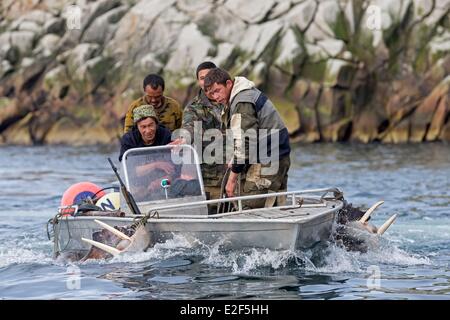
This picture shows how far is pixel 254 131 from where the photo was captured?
40.9ft

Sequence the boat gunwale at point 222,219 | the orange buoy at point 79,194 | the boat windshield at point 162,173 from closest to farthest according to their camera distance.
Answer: the boat gunwale at point 222,219 < the boat windshield at point 162,173 < the orange buoy at point 79,194

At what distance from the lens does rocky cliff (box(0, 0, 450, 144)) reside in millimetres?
37875

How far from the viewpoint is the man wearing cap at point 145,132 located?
45.7ft

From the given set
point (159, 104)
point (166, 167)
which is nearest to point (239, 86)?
point (166, 167)

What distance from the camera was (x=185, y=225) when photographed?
12234 mm

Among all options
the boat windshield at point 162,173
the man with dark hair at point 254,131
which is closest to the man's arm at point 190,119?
the boat windshield at point 162,173

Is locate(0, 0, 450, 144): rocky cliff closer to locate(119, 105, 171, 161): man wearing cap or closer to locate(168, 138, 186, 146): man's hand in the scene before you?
locate(119, 105, 171, 161): man wearing cap

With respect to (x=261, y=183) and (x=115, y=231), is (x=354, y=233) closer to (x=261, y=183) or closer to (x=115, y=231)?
(x=261, y=183)

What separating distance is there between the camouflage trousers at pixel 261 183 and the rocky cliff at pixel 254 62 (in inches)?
978

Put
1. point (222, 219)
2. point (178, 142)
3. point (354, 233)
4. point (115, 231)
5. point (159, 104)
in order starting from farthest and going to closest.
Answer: point (159, 104), point (178, 142), point (354, 233), point (115, 231), point (222, 219)

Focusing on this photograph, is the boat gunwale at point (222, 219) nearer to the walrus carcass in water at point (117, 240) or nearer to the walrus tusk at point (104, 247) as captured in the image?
the walrus carcass in water at point (117, 240)

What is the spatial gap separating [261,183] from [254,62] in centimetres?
2658

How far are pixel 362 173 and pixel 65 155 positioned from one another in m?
12.8
